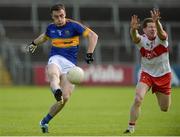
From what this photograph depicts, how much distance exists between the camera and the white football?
1414cm

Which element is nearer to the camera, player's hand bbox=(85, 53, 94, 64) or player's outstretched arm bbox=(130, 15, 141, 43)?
player's outstretched arm bbox=(130, 15, 141, 43)

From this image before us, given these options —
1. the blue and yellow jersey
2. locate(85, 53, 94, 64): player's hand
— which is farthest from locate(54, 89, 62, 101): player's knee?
the blue and yellow jersey

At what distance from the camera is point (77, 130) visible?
15016 mm

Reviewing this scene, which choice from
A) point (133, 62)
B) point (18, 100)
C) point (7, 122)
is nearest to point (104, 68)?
point (133, 62)

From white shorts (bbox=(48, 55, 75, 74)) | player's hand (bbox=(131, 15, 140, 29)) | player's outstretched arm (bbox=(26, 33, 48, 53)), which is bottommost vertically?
white shorts (bbox=(48, 55, 75, 74))

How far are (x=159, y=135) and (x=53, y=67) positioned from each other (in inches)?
98.0

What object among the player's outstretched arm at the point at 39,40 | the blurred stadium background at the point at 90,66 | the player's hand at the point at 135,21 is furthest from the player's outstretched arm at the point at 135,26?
the blurred stadium background at the point at 90,66

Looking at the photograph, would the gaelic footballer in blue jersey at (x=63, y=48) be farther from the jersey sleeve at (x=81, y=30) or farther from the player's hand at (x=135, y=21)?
the player's hand at (x=135, y=21)

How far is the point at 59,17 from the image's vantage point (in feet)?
48.3

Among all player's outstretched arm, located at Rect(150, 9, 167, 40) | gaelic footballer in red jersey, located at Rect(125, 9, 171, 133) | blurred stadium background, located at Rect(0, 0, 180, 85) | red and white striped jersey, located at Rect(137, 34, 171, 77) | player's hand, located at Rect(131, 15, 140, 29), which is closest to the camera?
player's outstretched arm, located at Rect(150, 9, 167, 40)

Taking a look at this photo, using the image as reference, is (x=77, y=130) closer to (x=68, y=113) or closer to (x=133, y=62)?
(x=68, y=113)

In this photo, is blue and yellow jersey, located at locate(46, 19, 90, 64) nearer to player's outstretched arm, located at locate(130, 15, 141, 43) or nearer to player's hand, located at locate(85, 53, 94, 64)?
player's hand, located at locate(85, 53, 94, 64)

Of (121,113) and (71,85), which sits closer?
(71,85)

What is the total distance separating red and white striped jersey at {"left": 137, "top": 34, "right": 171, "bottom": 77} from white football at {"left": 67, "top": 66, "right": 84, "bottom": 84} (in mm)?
1313
